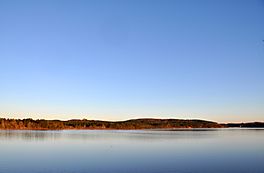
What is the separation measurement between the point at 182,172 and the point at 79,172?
632 centimetres

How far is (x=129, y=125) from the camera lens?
17400 cm

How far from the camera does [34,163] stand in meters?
26.5

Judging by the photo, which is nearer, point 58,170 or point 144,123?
point 58,170

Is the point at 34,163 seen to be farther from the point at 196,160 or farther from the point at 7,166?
the point at 196,160

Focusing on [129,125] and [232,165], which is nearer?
[232,165]

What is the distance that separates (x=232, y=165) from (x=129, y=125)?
14973 cm

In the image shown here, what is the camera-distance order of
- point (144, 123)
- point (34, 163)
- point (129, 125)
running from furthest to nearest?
point (144, 123), point (129, 125), point (34, 163)

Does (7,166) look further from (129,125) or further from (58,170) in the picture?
(129,125)

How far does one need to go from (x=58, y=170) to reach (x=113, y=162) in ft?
19.6

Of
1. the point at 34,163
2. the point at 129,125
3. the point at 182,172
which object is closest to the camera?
the point at 182,172

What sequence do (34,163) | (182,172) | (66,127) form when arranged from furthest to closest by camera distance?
(66,127) < (34,163) < (182,172)

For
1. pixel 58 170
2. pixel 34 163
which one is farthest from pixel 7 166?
pixel 58 170

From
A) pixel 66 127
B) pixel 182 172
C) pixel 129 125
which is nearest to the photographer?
pixel 182 172

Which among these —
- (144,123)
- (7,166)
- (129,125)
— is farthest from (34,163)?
(144,123)
